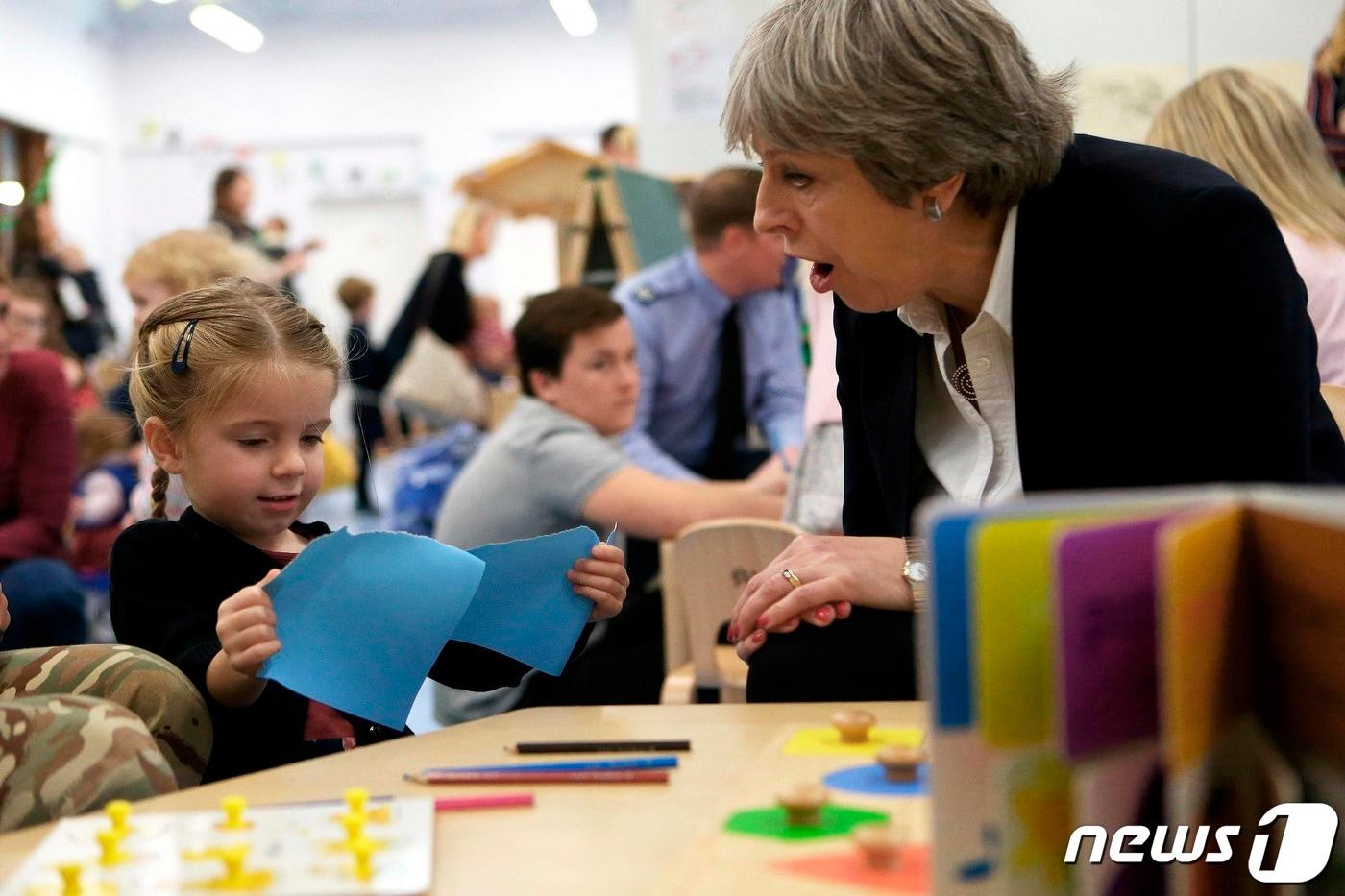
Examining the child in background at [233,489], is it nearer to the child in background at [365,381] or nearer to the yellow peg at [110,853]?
the yellow peg at [110,853]

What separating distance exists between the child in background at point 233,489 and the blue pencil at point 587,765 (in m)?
0.35

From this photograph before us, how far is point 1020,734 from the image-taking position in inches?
24.8

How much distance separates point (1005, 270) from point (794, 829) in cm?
85

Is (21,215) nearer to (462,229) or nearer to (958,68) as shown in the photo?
(462,229)

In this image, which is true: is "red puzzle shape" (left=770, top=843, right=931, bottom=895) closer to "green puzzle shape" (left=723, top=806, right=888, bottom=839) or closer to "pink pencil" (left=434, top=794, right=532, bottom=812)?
"green puzzle shape" (left=723, top=806, right=888, bottom=839)

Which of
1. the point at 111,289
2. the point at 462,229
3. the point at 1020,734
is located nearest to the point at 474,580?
the point at 1020,734

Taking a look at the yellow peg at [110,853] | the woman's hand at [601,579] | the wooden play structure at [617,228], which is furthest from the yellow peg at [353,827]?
the wooden play structure at [617,228]

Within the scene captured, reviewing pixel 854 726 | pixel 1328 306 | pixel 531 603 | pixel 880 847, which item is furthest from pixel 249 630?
pixel 1328 306

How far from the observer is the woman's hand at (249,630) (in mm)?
1116

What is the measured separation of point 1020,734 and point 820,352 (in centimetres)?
210

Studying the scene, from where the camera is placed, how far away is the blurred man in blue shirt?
12.2 feet

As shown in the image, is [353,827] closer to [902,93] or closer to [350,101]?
[902,93]

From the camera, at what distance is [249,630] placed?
1121 mm

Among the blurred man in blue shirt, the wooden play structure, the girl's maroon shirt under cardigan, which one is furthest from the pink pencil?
the wooden play structure
